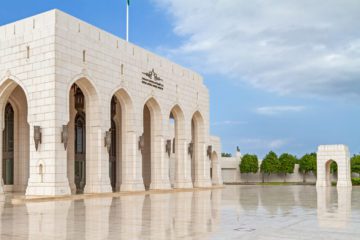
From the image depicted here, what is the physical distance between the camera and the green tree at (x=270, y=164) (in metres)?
63.1

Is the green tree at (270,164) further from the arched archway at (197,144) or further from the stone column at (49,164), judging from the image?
the stone column at (49,164)

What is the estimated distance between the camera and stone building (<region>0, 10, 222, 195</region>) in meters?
22.5

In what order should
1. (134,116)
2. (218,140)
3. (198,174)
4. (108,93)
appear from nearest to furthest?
(108,93), (134,116), (198,174), (218,140)

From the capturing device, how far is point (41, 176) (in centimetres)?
2225

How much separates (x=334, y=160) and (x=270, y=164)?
18587 mm

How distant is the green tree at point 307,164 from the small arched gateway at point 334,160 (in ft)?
55.8

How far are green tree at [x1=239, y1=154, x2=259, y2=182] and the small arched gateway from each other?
18.5m

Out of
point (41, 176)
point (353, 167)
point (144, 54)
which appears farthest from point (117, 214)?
point (353, 167)

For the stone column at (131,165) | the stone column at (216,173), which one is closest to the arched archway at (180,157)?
the stone column at (131,165)

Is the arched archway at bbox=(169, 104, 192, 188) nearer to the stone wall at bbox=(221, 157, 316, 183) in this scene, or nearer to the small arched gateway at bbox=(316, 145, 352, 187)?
the small arched gateway at bbox=(316, 145, 352, 187)

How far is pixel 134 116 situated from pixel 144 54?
4.83 m

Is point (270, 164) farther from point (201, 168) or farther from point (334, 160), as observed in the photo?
point (201, 168)

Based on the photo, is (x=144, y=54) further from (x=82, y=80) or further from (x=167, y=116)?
(x=82, y=80)

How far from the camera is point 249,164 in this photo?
63.7 m
